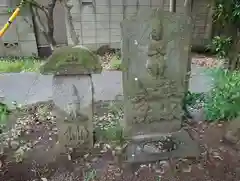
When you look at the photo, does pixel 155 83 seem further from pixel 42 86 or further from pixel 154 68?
pixel 42 86

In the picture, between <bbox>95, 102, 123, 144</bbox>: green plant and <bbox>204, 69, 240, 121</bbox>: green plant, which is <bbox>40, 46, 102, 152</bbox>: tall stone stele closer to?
<bbox>95, 102, 123, 144</bbox>: green plant

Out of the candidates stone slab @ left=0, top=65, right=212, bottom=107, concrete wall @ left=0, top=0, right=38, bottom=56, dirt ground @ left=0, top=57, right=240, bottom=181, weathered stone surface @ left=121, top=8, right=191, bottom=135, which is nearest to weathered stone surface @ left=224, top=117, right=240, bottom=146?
dirt ground @ left=0, top=57, right=240, bottom=181

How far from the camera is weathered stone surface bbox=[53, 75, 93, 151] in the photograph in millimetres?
2734

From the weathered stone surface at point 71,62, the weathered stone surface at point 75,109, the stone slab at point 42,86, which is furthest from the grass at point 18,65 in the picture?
the weathered stone surface at point 71,62

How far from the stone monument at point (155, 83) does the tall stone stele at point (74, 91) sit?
37cm

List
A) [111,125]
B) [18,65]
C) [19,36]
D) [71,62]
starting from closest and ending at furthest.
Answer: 1. [71,62]
2. [111,125]
3. [18,65]
4. [19,36]

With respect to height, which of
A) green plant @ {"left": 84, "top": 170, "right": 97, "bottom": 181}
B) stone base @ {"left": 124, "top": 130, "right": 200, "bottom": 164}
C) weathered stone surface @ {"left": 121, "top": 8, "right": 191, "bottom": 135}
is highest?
weathered stone surface @ {"left": 121, "top": 8, "right": 191, "bottom": 135}

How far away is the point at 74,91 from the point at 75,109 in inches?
7.5

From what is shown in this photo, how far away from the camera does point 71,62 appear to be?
2.59 meters

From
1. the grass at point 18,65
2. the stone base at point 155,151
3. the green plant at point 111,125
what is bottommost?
the stone base at point 155,151

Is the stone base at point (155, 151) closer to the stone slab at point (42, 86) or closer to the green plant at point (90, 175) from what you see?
the green plant at point (90, 175)

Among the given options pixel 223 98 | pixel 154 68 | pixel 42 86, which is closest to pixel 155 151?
pixel 154 68

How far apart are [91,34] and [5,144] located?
351cm

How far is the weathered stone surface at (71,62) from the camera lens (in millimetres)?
2570
